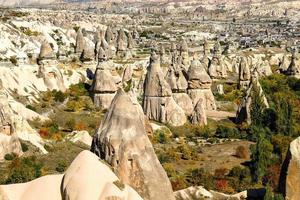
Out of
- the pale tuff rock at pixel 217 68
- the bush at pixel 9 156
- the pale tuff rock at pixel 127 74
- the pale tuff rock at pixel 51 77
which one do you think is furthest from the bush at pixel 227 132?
the pale tuff rock at pixel 217 68

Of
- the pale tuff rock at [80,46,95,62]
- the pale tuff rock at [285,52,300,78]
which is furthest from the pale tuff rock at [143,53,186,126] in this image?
the pale tuff rock at [285,52,300,78]

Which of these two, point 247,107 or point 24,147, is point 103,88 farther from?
point 24,147

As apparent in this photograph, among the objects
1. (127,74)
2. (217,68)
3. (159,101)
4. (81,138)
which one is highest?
(127,74)

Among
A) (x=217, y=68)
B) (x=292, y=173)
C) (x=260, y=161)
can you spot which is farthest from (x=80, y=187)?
(x=217, y=68)

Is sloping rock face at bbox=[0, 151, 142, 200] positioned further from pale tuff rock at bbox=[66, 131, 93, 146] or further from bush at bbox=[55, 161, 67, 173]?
pale tuff rock at bbox=[66, 131, 93, 146]

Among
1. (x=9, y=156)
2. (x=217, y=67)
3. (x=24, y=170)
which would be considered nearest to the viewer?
(x=24, y=170)

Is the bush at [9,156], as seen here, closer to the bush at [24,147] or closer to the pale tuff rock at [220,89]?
the bush at [24,147]

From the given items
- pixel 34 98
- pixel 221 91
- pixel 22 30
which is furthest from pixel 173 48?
pixel 34 98
